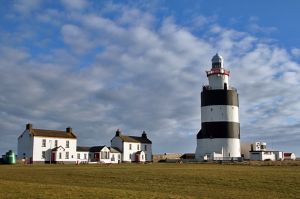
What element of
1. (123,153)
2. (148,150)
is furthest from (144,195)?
(148,150)

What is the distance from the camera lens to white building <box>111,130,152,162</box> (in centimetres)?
8425

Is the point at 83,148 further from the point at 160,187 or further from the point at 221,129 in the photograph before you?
the point at 160,187

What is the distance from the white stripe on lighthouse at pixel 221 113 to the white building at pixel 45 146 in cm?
2523

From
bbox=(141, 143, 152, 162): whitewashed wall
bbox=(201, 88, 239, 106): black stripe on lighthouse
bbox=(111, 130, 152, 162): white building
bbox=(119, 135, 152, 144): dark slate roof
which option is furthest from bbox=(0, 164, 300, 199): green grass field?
bbox=(141, 143, 152, 162): whitewashed wall

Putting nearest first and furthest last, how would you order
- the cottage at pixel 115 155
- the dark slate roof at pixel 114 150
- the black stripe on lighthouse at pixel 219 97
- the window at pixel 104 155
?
the black stripe on lighthouse at pixel 219 97 < the window at pixel 104 155 < the cottage at pixel 115 155 < the dark slate roof at pixel 114 150

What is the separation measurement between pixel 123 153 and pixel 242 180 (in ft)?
181

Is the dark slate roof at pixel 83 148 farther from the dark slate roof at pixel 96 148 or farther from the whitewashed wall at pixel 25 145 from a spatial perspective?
the whitewashed wall at pixel 25 145

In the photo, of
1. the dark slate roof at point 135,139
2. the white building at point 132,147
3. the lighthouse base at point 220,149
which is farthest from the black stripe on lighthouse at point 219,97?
the dark slate roof at point 135,139

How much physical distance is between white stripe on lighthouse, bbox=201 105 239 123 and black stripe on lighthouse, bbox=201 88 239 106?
0.68 meters

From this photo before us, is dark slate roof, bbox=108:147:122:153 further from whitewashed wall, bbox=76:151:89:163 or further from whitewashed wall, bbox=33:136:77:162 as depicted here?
whitewashed wall, bbox=33:136:77:162

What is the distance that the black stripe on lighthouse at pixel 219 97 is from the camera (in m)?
68.9

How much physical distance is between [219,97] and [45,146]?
3069 cm

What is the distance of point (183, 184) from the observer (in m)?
28.9

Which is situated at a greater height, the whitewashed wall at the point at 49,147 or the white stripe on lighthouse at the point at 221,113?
the white stripe on lighthouse at the point at 221,113
